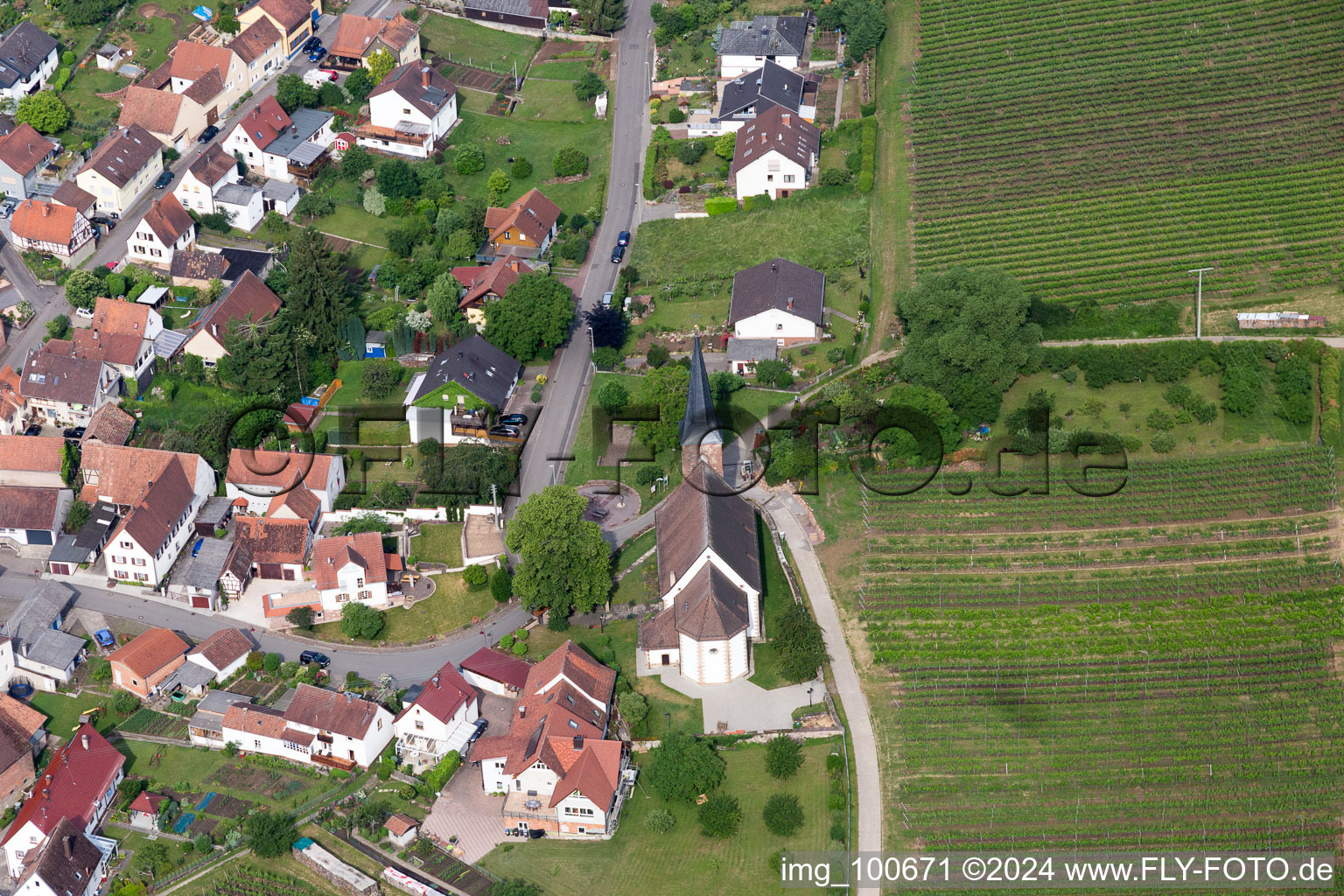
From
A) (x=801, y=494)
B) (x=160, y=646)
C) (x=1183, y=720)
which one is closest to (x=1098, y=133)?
(x=801, y=494)

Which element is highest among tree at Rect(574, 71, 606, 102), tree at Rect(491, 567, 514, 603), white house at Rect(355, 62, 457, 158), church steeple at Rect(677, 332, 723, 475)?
tree at Rect(574, 71, 606, 102)

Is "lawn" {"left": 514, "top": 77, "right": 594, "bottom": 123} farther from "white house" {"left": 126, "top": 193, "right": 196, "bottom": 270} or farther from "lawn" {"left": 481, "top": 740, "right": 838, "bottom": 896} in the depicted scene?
"lawn" {"left": 481, "top": 740, "right": 838, "bottom": 896}

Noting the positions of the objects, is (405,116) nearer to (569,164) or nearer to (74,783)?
(569,164)

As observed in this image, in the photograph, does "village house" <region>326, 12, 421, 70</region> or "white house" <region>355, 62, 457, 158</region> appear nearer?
"white house" <region>355, 62, 457, 158</region>

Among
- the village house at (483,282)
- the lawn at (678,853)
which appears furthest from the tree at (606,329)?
the lawn at (678,853)

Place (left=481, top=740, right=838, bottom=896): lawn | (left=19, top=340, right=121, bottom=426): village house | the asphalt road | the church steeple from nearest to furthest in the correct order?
(left=481, top=740, right=838, bottom=896): lawn → the church steeple → the asphalt road → (left=19, top=340, right=121, bottom=426): village house

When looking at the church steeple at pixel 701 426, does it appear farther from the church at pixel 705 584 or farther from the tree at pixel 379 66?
the tree at pixel 379 66

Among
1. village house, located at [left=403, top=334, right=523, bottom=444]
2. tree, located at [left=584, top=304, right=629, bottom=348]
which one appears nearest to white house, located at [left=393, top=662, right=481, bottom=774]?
village house, located at [left=403, top=334, right=523, bottom=444]
